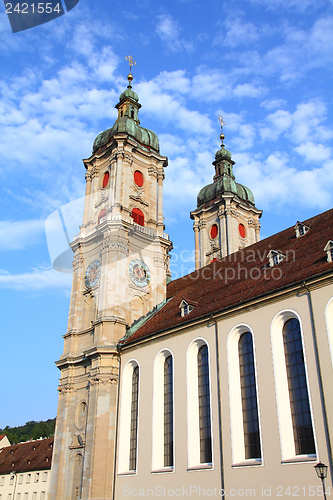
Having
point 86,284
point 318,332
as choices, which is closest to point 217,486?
point 318,332

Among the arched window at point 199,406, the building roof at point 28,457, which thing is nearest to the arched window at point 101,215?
the arched window at point 199,406

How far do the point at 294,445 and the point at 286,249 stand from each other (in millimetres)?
9735

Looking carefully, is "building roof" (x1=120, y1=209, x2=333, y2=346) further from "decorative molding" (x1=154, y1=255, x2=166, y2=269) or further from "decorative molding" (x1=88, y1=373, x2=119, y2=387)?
"decorative molding" (x1=154, y1=255, x2=166, y2=269)

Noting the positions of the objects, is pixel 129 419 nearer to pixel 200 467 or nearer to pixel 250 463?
pixel 200 467

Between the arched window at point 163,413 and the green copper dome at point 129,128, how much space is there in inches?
707

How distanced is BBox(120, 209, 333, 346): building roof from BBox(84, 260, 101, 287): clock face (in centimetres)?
431

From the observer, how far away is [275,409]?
17.8 metres

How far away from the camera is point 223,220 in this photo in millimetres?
42938

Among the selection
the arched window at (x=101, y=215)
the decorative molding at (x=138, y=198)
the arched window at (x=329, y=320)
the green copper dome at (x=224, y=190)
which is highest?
the green copper dome at (x=224, y=190)

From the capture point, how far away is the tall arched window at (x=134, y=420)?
24.2 metres

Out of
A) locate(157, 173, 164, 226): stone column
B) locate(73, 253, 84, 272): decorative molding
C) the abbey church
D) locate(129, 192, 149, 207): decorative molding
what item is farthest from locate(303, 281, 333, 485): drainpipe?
locate(157, 173, 164, 226): stone column

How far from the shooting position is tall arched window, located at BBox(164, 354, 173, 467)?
22.2 metres

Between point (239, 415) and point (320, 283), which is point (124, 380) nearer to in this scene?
point (239, 415)

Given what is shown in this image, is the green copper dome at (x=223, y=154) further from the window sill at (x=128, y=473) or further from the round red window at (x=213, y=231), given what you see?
the window sill at (x=128, y=473)
